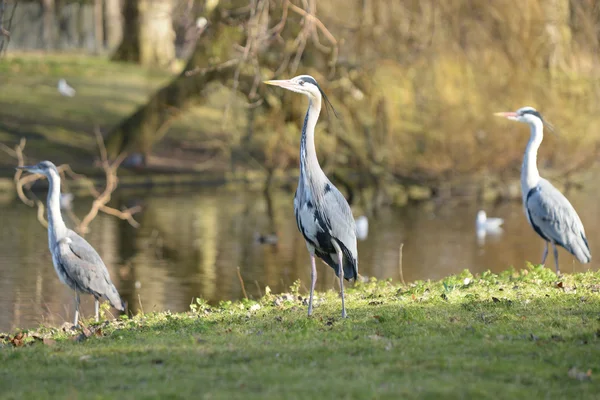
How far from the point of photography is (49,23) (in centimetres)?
4928

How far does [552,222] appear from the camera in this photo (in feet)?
40.5

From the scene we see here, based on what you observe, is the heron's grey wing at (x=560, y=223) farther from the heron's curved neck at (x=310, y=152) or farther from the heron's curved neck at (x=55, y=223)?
the heron's curved neck at (x=55, y=223)

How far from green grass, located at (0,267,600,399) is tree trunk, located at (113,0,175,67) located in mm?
33051

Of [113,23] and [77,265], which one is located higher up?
[113,23]

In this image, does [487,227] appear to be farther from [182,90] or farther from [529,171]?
Answer: [529,171]

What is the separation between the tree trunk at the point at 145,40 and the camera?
41281 millimetres

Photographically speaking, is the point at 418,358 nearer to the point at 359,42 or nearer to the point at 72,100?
the point at 359,42

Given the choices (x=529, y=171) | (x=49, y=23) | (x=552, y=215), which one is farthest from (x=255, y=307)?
(x=49, y=23)

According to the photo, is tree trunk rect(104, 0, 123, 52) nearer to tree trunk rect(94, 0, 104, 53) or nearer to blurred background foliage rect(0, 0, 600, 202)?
tree trunk rect(94, 0, 104, 53)

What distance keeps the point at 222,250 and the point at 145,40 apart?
24641 millimetres

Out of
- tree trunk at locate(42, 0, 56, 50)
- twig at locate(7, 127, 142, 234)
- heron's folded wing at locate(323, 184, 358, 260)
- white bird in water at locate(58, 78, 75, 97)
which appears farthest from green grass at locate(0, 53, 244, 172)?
heron's folded wing at locate(323, 184, 358, 260)

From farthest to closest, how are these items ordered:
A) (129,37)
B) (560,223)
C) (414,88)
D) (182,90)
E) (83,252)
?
(129,37) < (182,90) < (414,88) < (560,223) < (83,252)

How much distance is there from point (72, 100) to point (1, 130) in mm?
4843

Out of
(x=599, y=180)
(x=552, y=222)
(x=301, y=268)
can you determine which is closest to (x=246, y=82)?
(x=301, y=268)
